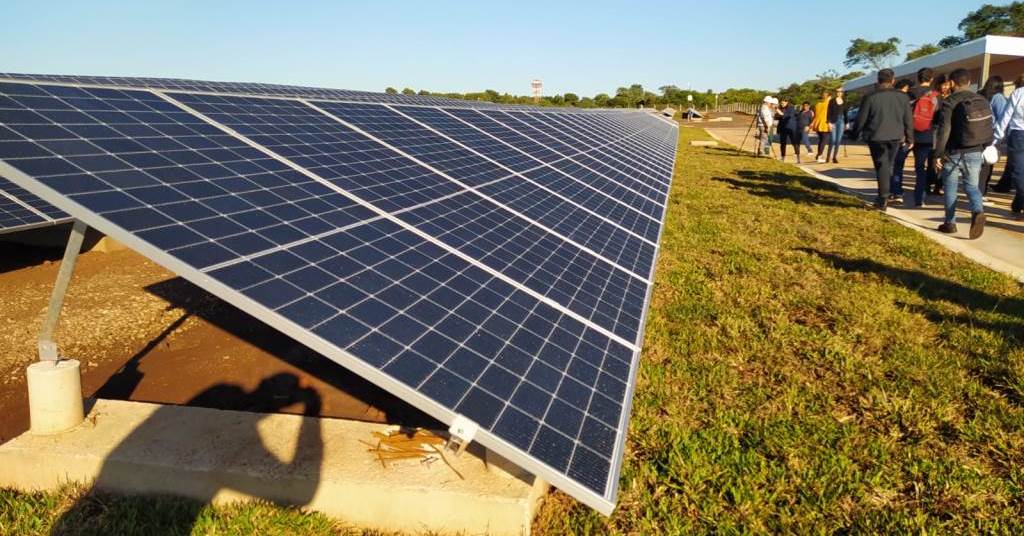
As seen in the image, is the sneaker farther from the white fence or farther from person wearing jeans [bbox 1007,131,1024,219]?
the white fence

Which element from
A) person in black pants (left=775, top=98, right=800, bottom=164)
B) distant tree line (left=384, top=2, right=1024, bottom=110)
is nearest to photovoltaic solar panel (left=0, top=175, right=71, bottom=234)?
person in black pants (left=775, top=98, right=800, bottom=164)

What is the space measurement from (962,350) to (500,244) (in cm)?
458

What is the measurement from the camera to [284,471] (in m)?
3.64

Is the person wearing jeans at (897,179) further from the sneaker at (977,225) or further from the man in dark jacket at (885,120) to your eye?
the sneaker at (977,225)

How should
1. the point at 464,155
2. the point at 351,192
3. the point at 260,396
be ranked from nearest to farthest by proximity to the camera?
the point at 351,192 → the point at 260,396 → the point at 464,155

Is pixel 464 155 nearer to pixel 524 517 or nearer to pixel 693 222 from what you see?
pixel 524 517

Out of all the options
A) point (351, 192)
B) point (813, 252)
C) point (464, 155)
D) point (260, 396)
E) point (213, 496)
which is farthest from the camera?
point (813, 252)

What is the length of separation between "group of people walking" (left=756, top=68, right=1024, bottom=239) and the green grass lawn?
2050 mm

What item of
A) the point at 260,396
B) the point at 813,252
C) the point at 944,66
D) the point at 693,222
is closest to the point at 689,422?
the point at 260,396

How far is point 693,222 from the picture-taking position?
1170 centimetres

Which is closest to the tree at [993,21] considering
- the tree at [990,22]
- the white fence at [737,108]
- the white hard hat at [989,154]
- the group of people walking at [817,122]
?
the tree at [990,22]

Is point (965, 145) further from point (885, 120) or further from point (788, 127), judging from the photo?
point (788, 127)

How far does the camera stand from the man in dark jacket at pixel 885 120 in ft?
36.4

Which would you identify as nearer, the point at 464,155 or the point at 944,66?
the point at 464,155
